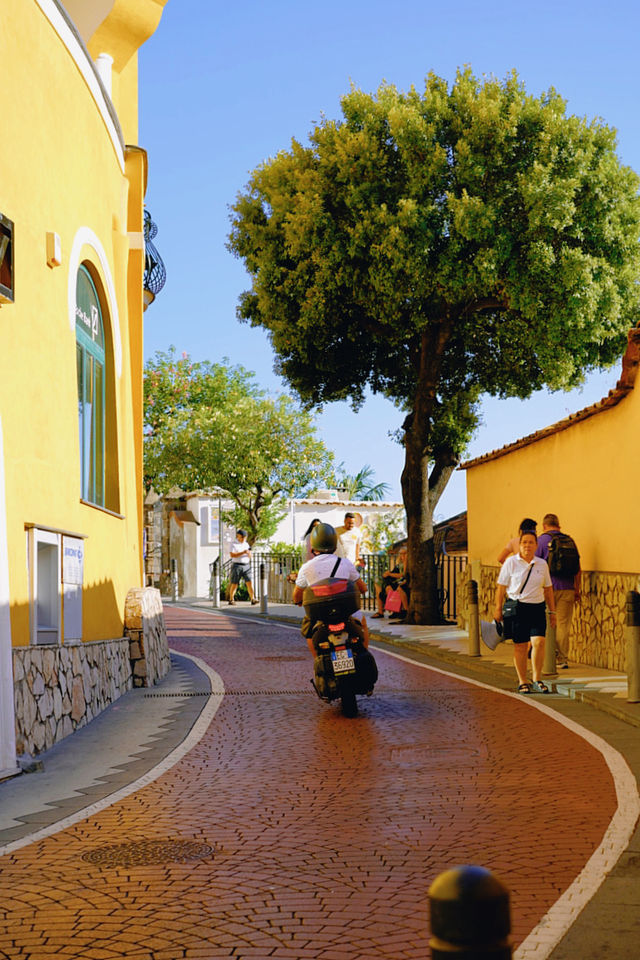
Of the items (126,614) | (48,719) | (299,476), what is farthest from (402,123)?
(299,476)

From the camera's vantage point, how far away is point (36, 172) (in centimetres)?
1112

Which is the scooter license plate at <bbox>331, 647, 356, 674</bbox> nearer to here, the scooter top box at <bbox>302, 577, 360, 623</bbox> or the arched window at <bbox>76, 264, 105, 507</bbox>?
the scooter top box at <bbox>302, 577, 360, 623</bbox>

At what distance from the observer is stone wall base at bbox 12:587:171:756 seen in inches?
362

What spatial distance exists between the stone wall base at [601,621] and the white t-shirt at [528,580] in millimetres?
1953

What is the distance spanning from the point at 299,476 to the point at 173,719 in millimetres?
39703

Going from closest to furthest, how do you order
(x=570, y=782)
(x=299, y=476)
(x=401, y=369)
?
(x=570, y=782), (x=401, y=369), (x=299, y=476)

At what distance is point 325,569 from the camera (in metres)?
11.2

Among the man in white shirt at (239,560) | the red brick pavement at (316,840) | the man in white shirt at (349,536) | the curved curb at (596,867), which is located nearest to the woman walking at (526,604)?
the red brick pavement at (316,840)

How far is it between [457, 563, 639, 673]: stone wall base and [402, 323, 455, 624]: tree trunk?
314 inches

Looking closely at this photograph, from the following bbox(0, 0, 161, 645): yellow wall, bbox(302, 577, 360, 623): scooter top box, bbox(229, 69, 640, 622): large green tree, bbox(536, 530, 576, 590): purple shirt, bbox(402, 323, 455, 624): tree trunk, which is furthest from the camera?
bbox(402, 323, 455, 624): tree trunk

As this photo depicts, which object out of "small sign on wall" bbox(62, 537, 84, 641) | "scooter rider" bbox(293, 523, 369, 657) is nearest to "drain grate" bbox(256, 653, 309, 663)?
"small sign on wall" bbox(62, 537, 84, 641)

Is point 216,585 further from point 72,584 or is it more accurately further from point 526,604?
point 526,604

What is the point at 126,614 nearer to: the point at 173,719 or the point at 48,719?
the point at 173,719

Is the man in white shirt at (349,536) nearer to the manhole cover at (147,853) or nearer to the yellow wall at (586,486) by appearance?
the yellow wall at (586,486)
